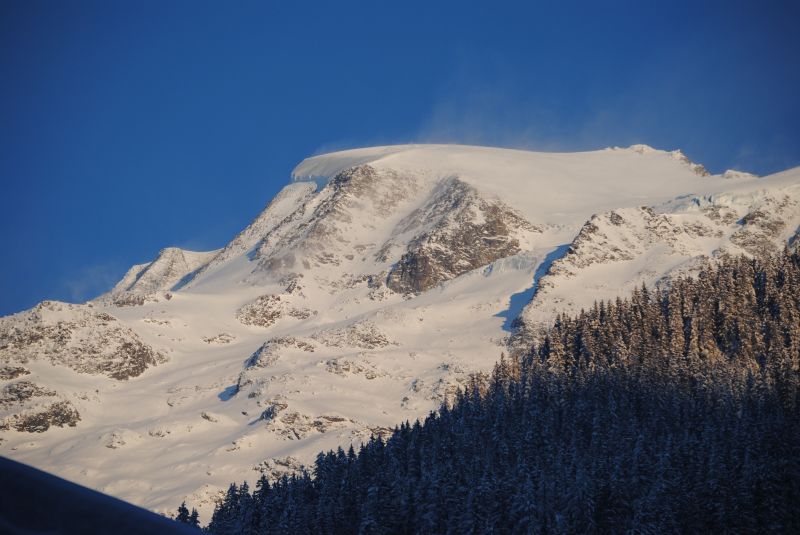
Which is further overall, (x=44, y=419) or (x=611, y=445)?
(x=44, y=419)

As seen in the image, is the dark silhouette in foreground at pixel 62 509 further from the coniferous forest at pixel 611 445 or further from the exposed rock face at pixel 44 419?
the exposed rock face at pixel 44 419

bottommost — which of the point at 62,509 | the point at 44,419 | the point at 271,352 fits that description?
the point at 62,509

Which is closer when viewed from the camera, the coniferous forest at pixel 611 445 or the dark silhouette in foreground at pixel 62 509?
the dark silhouette in foreground at pixel 62 509

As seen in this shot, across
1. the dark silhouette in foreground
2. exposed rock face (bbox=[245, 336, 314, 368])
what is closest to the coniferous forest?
the dark silhouette in foreground

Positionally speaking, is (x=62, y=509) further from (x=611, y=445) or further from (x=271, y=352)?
(x=271, y=352)

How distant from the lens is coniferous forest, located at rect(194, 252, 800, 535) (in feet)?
219

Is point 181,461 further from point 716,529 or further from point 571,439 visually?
point 716,529

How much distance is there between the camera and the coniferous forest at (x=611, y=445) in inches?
2625

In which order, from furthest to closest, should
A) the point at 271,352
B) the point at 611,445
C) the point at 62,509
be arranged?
1. the point at 271,352
2. the point at 611,445
3. the point at 62,509

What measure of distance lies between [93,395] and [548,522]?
478 ft

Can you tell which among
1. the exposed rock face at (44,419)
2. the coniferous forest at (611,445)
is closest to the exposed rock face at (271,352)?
the exposed rock face at (44,419)

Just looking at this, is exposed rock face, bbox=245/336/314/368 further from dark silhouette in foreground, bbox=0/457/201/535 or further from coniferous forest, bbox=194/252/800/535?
dark silhouette in foreground, bbox=0/457/201/535

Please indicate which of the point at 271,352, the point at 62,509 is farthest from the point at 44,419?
the point at 62,509

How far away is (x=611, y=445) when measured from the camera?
83500mm
